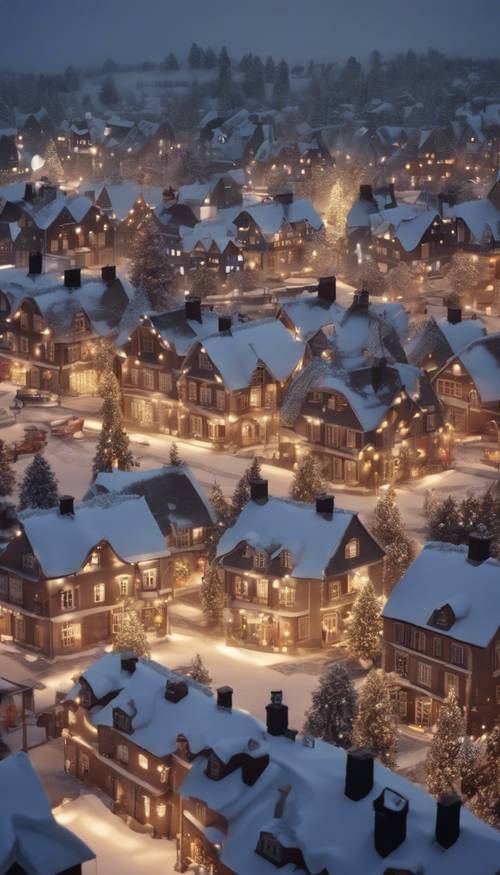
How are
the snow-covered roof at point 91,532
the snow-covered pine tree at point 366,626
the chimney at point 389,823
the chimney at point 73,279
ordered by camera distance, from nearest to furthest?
the chimney at point 389,823 → the snow-covered pine tree at point 366,626 → the snow-covered roof at point 91,532 → the chimney at point 73,279

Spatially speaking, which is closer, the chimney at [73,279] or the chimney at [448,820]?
the chimney at [448,820]

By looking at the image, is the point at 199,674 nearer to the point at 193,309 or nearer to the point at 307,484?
the point at 307,484

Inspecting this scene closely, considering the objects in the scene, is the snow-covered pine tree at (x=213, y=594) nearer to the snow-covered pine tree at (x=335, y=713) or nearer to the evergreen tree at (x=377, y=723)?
the snow-covered pine tree at (x=335, y=713)

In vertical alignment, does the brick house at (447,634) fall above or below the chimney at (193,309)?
below

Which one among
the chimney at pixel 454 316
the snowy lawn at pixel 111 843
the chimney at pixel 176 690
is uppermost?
the chimney at pixel 454 316

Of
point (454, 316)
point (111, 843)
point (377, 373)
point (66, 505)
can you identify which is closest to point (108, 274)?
point (454, 316)

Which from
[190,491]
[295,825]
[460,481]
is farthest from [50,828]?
[460,481]

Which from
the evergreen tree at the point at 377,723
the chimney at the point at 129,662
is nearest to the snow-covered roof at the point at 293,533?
the chimney at the point at 129,662

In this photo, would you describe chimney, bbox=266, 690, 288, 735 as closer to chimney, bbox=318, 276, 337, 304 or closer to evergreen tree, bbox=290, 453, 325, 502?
evergreen tree, bbox=290, 453, 325, 502
